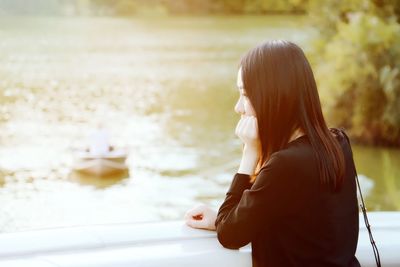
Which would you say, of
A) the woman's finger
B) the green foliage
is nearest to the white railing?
the woman's finger

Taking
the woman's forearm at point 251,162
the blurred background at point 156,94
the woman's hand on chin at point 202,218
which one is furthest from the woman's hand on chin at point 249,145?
the blurred background at point 156,94

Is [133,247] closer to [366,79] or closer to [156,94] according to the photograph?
[366,79]

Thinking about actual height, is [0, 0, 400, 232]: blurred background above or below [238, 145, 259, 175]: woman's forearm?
below

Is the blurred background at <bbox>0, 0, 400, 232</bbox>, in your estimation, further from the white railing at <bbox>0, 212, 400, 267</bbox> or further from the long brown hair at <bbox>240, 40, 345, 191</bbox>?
the long brown hair at <bbox>240, 40, 345, 191</bbox>

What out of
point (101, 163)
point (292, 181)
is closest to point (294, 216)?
point (292, 181)

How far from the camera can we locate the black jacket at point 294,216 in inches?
43.5

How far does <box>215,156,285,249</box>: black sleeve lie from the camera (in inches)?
A: 43.6

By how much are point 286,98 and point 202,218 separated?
0.93 feet

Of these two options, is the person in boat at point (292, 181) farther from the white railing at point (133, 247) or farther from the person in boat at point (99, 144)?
the person in boat at point (99, 144)

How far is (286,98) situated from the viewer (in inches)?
44.4

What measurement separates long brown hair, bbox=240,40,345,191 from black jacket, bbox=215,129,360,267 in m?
0.02

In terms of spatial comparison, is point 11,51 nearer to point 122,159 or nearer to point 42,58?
point 42,58

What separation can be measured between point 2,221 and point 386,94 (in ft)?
9.76

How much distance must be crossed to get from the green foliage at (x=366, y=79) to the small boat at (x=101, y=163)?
169 cm
